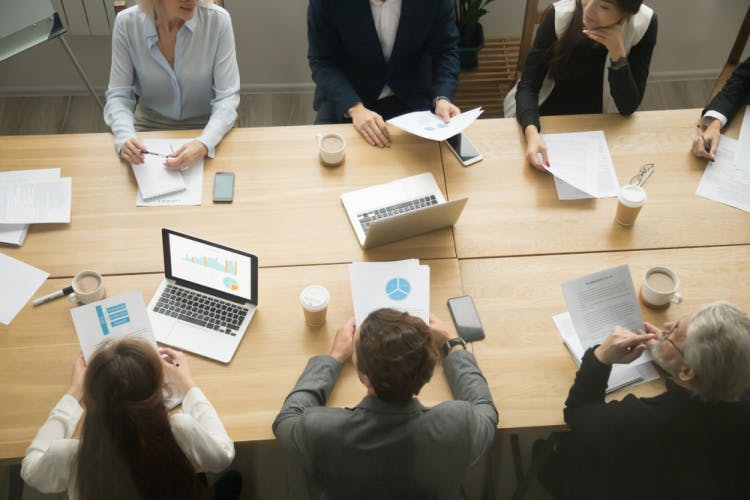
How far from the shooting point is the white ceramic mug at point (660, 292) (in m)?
1.95

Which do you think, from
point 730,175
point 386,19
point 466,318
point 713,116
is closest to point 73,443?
point 466,318

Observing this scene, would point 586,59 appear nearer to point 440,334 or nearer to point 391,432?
point 440,334

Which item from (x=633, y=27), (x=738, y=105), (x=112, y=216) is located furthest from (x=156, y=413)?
(x=738, y=105)

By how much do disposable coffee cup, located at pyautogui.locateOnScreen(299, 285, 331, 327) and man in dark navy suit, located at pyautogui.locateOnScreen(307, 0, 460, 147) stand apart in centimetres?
69

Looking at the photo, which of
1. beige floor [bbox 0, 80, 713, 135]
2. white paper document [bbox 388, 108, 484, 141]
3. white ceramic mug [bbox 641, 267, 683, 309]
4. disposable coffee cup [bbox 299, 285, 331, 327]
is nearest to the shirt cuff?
white ceramic mug [bbox 641, 267, 683, 309]

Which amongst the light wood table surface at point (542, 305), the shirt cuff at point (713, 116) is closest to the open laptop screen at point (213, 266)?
the light wood table surface at point (542, 305)

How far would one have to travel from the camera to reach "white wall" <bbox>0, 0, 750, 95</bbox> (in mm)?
3500

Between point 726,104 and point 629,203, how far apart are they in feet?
2.16

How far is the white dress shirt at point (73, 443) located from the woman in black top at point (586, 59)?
1.31 m

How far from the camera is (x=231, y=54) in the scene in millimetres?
2527

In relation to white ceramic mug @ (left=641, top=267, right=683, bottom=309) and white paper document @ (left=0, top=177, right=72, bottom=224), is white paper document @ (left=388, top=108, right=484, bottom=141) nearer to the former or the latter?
white ceramic mug @ (left=641, top=267, right=683, bottom=309)

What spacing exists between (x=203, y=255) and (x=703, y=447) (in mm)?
1373

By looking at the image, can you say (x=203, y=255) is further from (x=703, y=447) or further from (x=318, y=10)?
(x=703, y=447)

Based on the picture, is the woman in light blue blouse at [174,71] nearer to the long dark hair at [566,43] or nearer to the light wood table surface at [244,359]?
the light wood table surface at [244,359]
